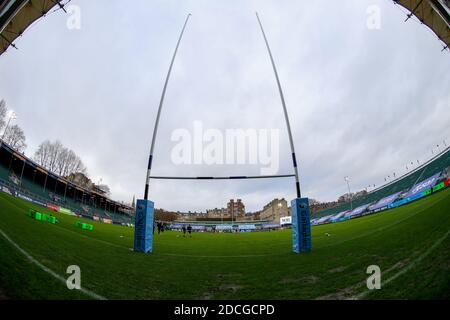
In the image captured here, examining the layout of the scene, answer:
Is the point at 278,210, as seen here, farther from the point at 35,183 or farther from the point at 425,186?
the point at 35,183

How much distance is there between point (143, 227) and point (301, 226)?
7.59 meters

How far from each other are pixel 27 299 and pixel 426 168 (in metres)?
53.9

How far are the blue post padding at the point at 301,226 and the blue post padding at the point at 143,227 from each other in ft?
23.0

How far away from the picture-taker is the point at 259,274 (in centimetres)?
582

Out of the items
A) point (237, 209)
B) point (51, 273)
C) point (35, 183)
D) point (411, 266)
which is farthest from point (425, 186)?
point (237, 209)

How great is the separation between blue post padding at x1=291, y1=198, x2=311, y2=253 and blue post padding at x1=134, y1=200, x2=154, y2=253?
7020 mm

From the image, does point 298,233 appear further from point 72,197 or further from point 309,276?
point 72,197

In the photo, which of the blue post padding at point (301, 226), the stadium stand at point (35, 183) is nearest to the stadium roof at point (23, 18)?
the blue post padding at point (301, 226)

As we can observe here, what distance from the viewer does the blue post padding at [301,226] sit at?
9.58 meters

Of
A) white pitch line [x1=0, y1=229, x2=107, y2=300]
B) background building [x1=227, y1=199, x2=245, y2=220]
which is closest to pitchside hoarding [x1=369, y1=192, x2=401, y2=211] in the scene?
white pitch line [x1=0, y1=229, x2=107, y2=300]

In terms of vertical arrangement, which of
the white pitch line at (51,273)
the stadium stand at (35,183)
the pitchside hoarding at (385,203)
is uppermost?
the stadium stand at (35,183)

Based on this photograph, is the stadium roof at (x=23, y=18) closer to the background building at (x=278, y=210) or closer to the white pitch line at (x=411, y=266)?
the white pitch line at (x=411, y=266)

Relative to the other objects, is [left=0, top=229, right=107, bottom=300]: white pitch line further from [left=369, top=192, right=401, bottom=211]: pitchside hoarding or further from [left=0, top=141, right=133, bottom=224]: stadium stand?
[left=369, top=192, right=401, bottom=211]: pitchside hoarding
